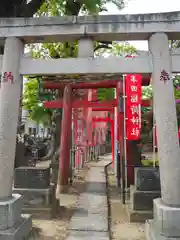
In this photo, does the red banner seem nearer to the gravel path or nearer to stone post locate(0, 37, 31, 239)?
the gravel path

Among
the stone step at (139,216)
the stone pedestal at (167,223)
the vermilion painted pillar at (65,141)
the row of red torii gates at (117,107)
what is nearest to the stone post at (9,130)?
the stone pedestal at (167,223)

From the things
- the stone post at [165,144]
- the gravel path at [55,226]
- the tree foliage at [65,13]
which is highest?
the tree foliage at [65,13]

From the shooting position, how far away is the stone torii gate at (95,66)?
4.24 metres

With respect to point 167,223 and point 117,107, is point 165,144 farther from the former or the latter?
point 117,107

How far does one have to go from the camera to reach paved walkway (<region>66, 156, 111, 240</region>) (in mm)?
5090

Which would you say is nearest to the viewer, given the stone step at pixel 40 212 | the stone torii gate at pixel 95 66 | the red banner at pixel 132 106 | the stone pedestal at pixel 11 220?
the stone pedestal at pixel 11 220

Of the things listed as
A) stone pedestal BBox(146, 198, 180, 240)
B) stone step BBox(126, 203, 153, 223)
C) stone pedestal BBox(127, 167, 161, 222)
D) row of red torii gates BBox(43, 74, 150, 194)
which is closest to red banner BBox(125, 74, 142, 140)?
row of red torii gates BBox(43, 74, 150, 194)

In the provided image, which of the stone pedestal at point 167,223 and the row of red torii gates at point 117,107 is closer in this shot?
the stone pedestal at point 167,223

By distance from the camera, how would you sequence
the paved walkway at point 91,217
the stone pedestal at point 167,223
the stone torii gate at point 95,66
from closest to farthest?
the stone pedestal at point 167,223, the stone torii gate at point 95,66, the paved walkway at point 91,217

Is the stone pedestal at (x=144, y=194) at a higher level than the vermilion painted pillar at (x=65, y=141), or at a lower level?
lower

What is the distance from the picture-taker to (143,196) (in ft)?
20.5

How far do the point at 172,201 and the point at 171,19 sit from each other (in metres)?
3.03

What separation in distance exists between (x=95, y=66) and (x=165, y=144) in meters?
1.76

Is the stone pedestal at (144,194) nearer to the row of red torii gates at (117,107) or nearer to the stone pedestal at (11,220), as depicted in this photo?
the row of red torii gates at (117,107)
